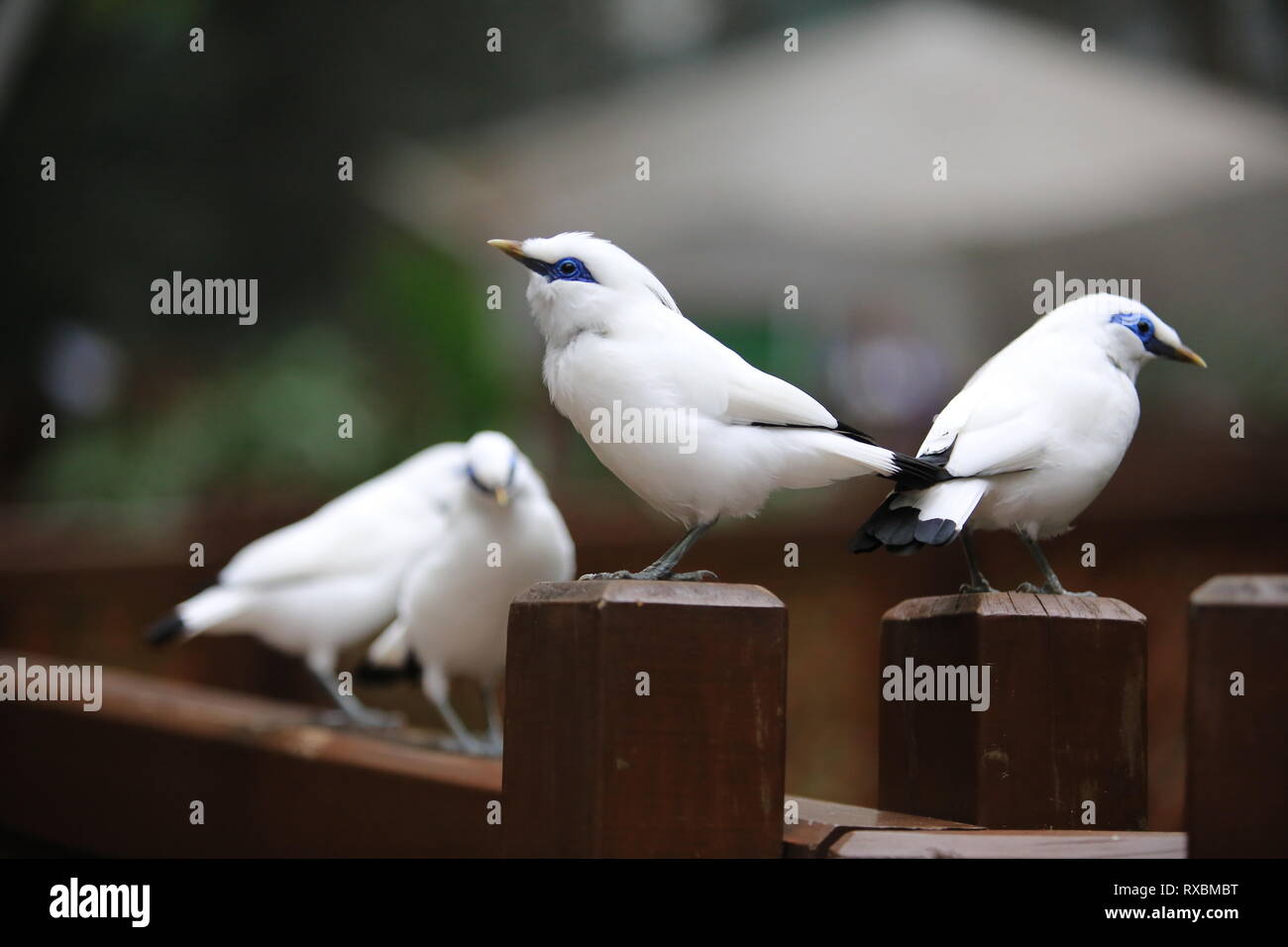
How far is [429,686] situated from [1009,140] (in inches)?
293

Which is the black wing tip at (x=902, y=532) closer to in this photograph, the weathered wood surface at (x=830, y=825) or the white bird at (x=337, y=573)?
the weathered wood surface at (x=830, y=825)

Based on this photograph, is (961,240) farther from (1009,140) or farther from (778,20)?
(778,20)

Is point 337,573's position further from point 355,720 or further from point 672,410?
point 672,410

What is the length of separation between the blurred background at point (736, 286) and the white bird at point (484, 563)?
1469 mm

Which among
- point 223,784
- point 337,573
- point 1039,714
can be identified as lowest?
point 223,784

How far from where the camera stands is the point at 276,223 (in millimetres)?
17938

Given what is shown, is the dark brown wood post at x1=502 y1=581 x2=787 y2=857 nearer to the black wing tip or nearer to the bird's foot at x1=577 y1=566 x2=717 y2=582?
the bird's foot at x1=577 y1=566 x2=717 y2=582

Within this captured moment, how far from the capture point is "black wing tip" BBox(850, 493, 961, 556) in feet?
6.64

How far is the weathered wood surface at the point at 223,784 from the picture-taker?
308 centimetres

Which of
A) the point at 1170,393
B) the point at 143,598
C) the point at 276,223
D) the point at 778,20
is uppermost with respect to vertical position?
the point at 778,20

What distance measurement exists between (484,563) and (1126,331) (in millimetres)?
2006

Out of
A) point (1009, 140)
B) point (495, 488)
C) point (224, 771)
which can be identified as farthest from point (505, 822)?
point (1009, 140)

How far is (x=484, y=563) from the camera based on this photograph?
392cm

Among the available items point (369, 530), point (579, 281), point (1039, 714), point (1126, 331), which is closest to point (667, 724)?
point (1039, 714)
